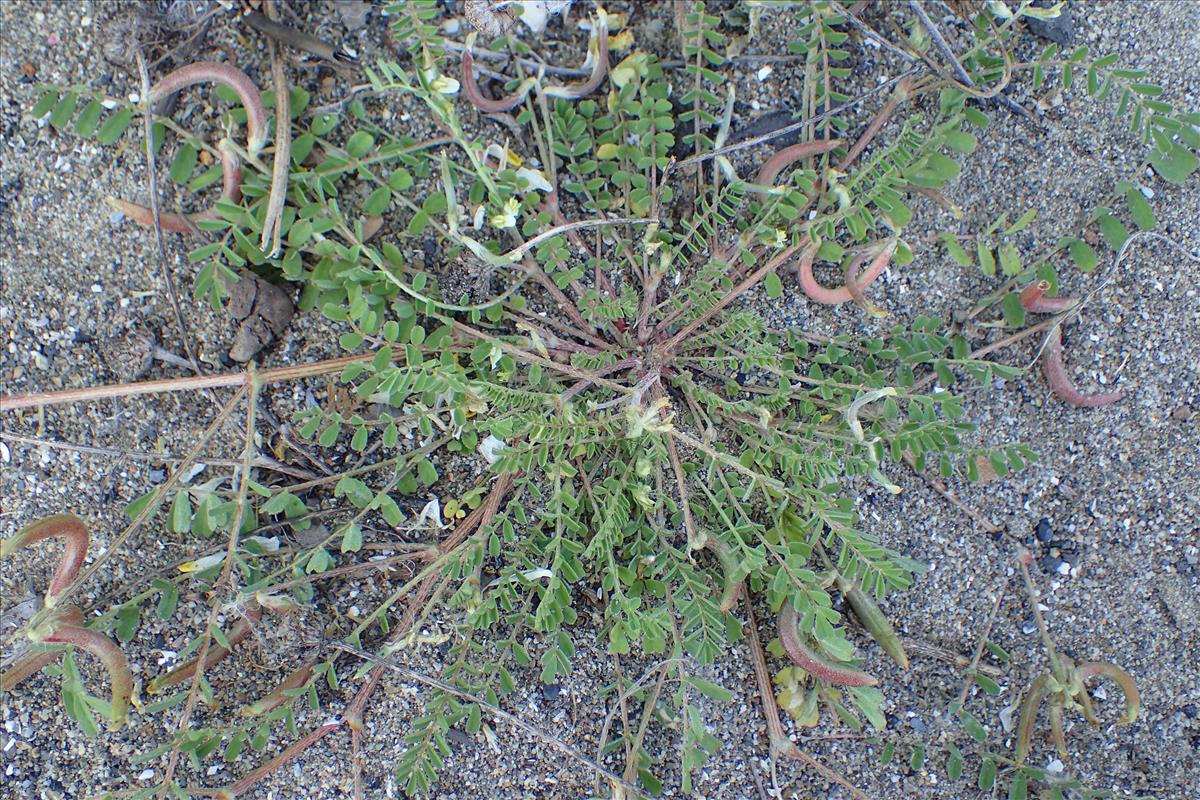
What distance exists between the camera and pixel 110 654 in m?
1.83

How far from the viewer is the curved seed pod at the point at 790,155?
205 cm

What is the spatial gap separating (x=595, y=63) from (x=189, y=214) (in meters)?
1.04

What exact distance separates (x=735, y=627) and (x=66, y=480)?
1.68 meters

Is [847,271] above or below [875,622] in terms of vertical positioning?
above

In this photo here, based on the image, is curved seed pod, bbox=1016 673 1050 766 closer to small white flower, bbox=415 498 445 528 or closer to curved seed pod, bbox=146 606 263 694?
small white flower, bbox=415 498 445 528

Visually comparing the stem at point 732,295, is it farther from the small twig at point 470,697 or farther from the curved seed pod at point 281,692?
the curved seed pod at point 281,692

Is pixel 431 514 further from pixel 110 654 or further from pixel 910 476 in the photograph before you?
pixel 910 476

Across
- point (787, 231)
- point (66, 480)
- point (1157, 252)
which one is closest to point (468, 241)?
point (787, 231)

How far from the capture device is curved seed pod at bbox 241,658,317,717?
196 centimetres

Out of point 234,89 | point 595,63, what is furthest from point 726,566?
point 234,89

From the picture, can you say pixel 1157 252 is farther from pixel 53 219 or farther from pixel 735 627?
pixel 53 219

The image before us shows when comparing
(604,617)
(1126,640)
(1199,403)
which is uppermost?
(1199,403)

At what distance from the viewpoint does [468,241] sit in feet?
5.58

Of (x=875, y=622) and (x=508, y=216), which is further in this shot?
(x=875, y=622)
